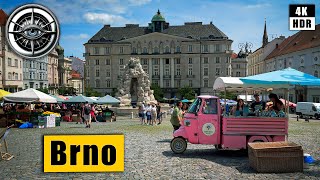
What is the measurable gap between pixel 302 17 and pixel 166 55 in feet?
315

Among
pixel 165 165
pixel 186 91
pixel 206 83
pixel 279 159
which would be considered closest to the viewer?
pixel 279 159

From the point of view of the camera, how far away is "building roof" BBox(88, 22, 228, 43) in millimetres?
102750

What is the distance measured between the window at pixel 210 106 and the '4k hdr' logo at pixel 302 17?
6047 mm

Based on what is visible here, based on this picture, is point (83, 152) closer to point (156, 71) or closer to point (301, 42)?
point (301, 42)

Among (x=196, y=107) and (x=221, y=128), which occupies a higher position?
(x=196, y=107)

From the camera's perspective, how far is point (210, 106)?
12.8 m

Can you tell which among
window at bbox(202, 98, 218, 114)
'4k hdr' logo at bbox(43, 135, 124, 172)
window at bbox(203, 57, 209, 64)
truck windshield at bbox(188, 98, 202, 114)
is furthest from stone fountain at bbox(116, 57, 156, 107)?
window at bbox(203, 57, 209, 64)

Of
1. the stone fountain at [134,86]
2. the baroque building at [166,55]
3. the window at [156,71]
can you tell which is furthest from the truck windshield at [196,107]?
the window at [156,71]

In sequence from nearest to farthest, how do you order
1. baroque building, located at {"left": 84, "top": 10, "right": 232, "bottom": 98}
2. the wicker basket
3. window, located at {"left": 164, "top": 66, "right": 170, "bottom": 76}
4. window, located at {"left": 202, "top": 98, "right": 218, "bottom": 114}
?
the wicker basket < window, located at {"left": 202, "top": 98, "right": 218, "bottom": 114} < baroque building, located at {"left": 84, "top": 10, "right": 232, "bottom": 98} < window, located at {"left": 164, "top": 66, "right": 170, "bottom": 76}

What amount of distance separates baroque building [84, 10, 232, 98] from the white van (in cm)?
5419

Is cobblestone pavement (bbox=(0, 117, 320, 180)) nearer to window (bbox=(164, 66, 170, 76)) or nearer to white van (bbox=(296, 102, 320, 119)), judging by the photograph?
white van (bbox=(296, 102, 320, 119))

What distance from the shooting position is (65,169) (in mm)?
6152

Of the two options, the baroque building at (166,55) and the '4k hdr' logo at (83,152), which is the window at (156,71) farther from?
the '4k hdr' logo at (83,152)

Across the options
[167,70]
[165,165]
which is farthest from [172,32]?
[165,165]
